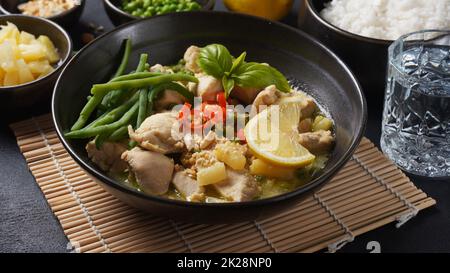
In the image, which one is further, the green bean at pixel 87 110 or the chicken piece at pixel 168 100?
the chicken piece at pixel 168 100

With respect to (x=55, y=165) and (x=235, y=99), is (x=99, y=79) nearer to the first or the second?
(x=55, y=165)

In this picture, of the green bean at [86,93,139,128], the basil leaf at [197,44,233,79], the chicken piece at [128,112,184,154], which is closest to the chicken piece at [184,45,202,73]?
the basil leaf at [197,44,233,79]

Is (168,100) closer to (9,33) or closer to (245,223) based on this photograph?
(245,223)

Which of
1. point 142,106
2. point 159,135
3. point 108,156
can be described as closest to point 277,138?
point 159,135

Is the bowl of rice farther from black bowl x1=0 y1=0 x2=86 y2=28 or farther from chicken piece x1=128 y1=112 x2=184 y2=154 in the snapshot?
black bowl x1=0 y1=0 x2=86 y2=28

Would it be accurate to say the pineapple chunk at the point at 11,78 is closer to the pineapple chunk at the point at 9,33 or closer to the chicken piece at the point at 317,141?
the pineapple chunk at the point at 9,33

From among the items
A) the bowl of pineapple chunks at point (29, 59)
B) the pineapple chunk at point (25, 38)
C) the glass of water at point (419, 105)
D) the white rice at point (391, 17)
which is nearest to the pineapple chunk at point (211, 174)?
the glass of water at point (419, 105)
